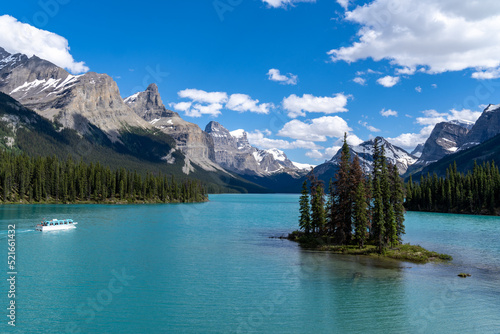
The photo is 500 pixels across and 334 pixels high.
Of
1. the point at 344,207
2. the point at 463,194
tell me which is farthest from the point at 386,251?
the point at 463,194

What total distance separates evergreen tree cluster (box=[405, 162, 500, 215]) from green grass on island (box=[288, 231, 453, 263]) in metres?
133

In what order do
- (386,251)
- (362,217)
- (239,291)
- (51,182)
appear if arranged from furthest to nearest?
(51,182)
(362,217)
(386,251)
(239,291)

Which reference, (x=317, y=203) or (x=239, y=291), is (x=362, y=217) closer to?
(x=317, y=203)

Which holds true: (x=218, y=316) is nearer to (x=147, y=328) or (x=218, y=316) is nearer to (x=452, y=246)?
(x=147, y=328)

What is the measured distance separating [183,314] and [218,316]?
10.3ft

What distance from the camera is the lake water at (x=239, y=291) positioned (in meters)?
29.0

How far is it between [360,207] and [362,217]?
1.83 m

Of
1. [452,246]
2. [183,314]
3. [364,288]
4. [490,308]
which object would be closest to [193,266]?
[183,314]

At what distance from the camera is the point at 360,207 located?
205 feet

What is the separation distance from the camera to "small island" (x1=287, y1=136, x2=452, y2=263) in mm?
59469

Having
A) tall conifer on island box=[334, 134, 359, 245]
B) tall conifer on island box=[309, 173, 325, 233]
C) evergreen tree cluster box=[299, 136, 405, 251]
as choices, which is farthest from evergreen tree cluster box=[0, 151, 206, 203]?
tall conifer on island box=[334, 134, 359, 245]

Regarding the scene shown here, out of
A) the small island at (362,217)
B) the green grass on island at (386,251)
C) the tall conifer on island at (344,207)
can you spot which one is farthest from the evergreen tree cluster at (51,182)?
the tall conifer on island at (344,207)

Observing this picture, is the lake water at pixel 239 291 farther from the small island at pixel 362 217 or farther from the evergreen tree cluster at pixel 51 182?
the evergreen tree cluster at pixel 51 182

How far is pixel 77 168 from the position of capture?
192m
